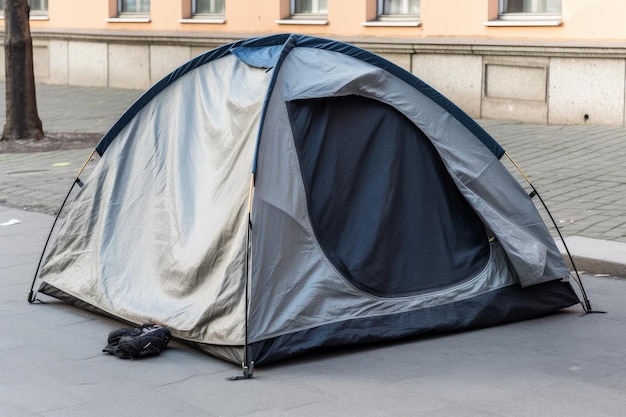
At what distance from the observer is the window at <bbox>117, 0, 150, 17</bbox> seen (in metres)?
21.2

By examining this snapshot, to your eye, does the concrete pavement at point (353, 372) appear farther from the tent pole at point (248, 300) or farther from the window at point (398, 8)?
the window at point (398, 8)

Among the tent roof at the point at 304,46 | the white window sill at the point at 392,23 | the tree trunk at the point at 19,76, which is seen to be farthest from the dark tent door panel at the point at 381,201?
A: the white window sill at the point at 392,23

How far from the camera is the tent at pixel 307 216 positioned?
6.04 m

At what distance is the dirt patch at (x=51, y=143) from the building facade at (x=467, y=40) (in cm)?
411

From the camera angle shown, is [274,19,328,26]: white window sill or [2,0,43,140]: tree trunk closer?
[2,0,43,140]: tree trunk

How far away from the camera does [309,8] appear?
18.1 m

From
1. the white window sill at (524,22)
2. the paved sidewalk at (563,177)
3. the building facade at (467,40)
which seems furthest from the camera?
the white window sill at (524,22)

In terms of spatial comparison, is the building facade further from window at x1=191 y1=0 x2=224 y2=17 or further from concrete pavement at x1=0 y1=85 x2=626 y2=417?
concrete pavement at x1=0 y1=85 x2=626 y2=417

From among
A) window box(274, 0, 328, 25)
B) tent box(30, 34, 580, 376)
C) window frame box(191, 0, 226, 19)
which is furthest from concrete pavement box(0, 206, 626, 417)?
window frame box(191, 0, 226, 19)

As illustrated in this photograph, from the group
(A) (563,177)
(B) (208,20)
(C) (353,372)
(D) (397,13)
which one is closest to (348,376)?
(C) (353,372)

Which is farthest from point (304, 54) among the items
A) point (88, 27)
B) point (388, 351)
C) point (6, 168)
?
point (88, 27)

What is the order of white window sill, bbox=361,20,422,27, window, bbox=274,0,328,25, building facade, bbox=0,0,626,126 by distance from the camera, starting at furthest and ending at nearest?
1. window, bbox=274,0,328,25
2. white window sill, bbox=361,20,422,27
3. building facade, bbox=0,0,626,126

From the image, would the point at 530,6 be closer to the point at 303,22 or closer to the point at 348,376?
the point at 303,22

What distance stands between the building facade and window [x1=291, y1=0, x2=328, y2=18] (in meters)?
0.02
